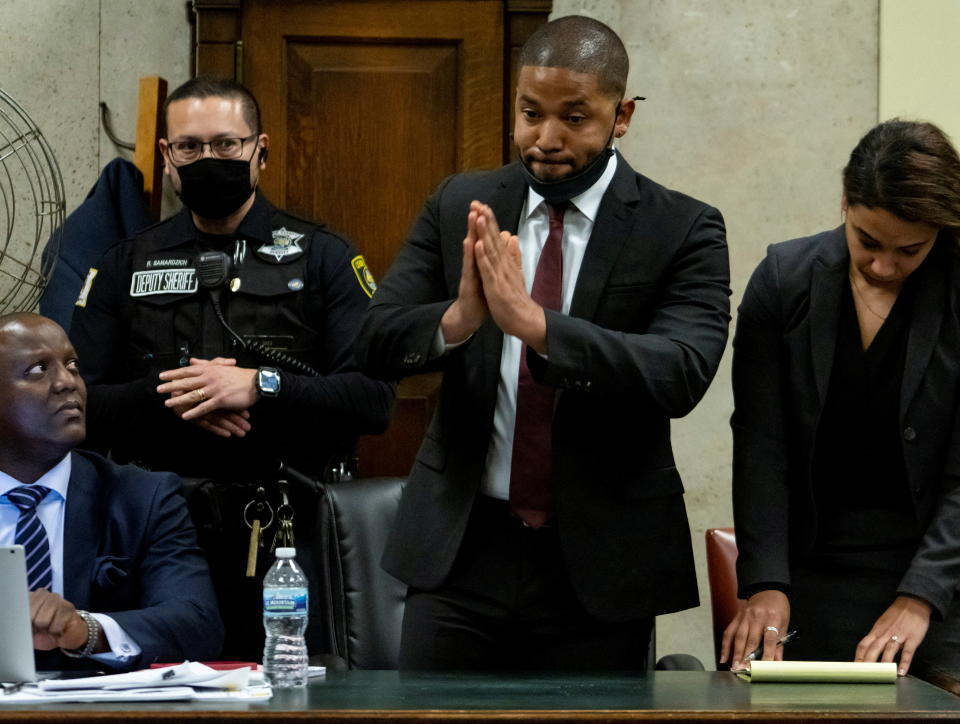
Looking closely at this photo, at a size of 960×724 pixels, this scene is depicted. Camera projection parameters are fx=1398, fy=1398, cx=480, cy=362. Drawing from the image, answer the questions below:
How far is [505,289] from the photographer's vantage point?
2268mm

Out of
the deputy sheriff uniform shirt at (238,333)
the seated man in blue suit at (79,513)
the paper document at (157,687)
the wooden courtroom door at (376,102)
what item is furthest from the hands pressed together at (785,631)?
the wooden courtroom door at (376,102)

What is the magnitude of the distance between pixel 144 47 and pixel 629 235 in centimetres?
254

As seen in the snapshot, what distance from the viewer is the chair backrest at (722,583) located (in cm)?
312

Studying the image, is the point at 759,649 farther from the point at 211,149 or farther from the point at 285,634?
the point at 211,149

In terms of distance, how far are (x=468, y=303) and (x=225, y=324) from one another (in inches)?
48.5

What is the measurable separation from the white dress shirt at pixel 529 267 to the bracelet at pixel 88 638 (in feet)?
2.46

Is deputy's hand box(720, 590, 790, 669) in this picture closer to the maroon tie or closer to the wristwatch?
the maroon tie

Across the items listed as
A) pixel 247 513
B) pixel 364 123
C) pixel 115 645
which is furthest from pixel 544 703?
pixel 364 123

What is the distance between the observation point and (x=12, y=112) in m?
4.23

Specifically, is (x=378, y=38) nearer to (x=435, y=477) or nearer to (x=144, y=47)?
(x=144, y=47)

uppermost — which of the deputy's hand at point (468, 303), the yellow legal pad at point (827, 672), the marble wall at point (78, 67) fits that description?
the marble wall at point (78, 67)

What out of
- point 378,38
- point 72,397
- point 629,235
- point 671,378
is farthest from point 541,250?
point 378,38

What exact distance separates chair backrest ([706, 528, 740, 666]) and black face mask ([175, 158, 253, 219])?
4.69ft

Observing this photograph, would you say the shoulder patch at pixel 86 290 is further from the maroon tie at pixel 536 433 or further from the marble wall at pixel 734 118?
the marble wall at pixel 734 118
